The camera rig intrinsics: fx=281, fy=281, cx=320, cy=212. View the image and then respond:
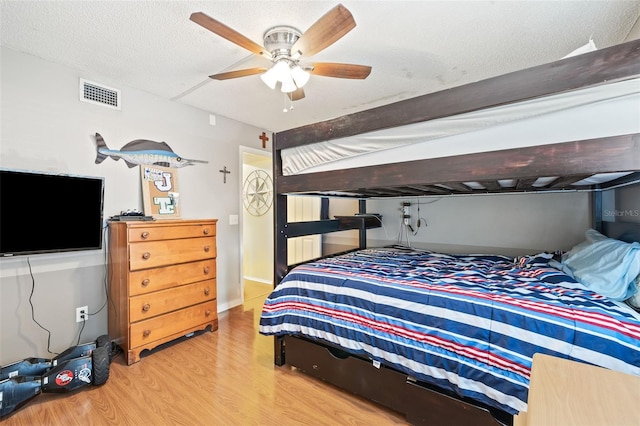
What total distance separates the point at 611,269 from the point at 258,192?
13.4 feet

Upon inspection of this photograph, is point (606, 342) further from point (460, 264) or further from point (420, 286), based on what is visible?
point (460, 264)

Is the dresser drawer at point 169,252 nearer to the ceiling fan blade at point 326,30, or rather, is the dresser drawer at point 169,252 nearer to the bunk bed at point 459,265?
the bunk bed at point 459,265

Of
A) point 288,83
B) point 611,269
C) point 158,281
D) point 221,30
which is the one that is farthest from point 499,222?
point 158,281

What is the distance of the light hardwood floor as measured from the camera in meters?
1.58

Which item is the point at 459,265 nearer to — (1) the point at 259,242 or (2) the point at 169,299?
(2) the point at 169,299

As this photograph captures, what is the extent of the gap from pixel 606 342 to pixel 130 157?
11.2 feet

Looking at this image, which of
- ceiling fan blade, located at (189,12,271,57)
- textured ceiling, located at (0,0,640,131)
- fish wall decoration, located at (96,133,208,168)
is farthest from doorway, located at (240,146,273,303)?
ceiling fan blade, located at (189,12,271,57)

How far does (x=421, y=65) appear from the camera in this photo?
90.3 inches

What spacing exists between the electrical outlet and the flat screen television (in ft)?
1.90

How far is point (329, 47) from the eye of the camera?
80.5 inches

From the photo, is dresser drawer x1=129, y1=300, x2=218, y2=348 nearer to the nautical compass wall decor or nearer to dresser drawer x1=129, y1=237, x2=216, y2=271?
dresser drawer x1=129, y1=237, x2=216, y2=271

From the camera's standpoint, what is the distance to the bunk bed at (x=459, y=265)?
1.08 metres

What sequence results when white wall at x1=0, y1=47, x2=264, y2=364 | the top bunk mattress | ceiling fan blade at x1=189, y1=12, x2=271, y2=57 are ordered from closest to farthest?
the top bunk mattress < ceiling fan blade at x1=189, y1=12, x2=271, y2=57 < white wall at x1=0, y1=47, x2=264, y2=364

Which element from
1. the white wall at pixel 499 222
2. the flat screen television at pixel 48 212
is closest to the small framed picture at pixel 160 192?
the flat screen television at pixel 48 212
